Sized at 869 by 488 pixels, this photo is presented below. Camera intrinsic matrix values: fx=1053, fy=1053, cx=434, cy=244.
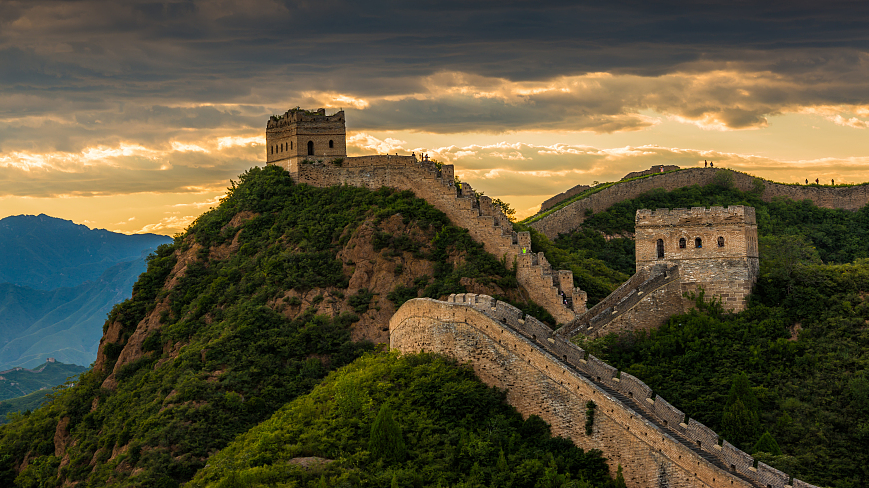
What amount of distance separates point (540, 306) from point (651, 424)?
16.7m

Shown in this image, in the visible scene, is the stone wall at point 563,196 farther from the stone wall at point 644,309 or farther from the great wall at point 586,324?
the stone wall at point 644,309

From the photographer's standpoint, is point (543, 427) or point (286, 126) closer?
point (543, 427)

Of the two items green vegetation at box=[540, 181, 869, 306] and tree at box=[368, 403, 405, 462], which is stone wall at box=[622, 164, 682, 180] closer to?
green vegetation at box=[540, 181, 869, 306]

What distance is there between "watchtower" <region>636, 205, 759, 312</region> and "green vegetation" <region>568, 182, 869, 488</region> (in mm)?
708

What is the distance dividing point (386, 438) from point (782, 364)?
50.8ft

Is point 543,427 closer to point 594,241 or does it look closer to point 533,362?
point 533,362

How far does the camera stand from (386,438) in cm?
3597

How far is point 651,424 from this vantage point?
33906 mm

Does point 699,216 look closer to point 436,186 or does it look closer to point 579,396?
point 579,396

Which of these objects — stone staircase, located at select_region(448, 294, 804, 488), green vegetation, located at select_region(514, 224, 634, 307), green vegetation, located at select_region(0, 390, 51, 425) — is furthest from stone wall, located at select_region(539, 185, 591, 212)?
green vegetation, located at select_region(0, 390, 51, 425)

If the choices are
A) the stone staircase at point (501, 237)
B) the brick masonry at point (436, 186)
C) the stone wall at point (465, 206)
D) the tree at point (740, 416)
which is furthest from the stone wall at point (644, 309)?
the tree at point (740, 416)

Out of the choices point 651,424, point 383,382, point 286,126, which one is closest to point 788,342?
point 651,424

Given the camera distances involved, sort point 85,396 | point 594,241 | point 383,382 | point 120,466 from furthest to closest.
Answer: point 594,241 → point 85,396 → point 120,466 → point 383,382

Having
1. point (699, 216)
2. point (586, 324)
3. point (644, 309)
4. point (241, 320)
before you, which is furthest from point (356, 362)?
point (699, 216)
